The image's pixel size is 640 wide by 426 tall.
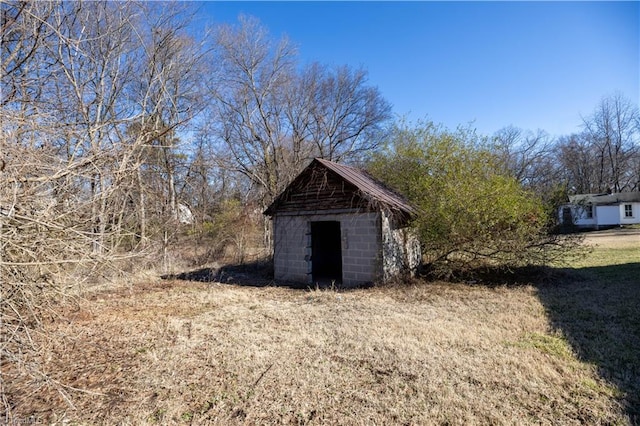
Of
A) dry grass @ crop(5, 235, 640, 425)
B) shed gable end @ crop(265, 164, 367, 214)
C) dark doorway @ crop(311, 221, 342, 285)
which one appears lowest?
dry grass @ crop(5, 235, 640, 425)

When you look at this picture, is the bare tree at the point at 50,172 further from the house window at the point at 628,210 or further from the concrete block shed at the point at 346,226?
the house window at the point at 628,210

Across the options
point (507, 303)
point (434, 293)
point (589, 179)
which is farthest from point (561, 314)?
point (589, 179)

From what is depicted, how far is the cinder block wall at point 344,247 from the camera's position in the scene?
9.55m

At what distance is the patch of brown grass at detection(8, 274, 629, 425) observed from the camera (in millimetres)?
3334

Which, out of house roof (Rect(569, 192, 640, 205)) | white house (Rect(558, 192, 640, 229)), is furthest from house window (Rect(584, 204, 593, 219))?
house roof (Rect(569, 192, 640, 205))

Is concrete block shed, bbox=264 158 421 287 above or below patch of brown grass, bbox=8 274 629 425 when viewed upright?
above

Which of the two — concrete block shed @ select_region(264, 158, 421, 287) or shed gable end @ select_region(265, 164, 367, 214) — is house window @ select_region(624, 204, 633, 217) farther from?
shed gable end @ select_region(265, 164, 367, 214)

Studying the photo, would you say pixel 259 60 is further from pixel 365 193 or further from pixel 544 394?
pixel 544 394

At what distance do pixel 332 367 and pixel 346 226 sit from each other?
19.6 ft

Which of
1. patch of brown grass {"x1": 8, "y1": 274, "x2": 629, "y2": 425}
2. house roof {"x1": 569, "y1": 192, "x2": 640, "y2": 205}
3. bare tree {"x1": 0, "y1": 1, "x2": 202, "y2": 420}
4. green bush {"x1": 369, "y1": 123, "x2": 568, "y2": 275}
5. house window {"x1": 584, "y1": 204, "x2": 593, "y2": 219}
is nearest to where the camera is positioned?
bare tree {"x1": 0, "y1": 1, "x2": 202, "y2": 420}

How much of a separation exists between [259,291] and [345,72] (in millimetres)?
23137

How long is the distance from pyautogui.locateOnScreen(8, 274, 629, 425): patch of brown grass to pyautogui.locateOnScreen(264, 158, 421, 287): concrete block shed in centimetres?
256

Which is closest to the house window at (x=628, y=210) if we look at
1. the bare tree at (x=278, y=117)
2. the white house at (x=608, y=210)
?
the white house at (x=608, y=210)

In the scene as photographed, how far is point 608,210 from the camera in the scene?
30562 mm
